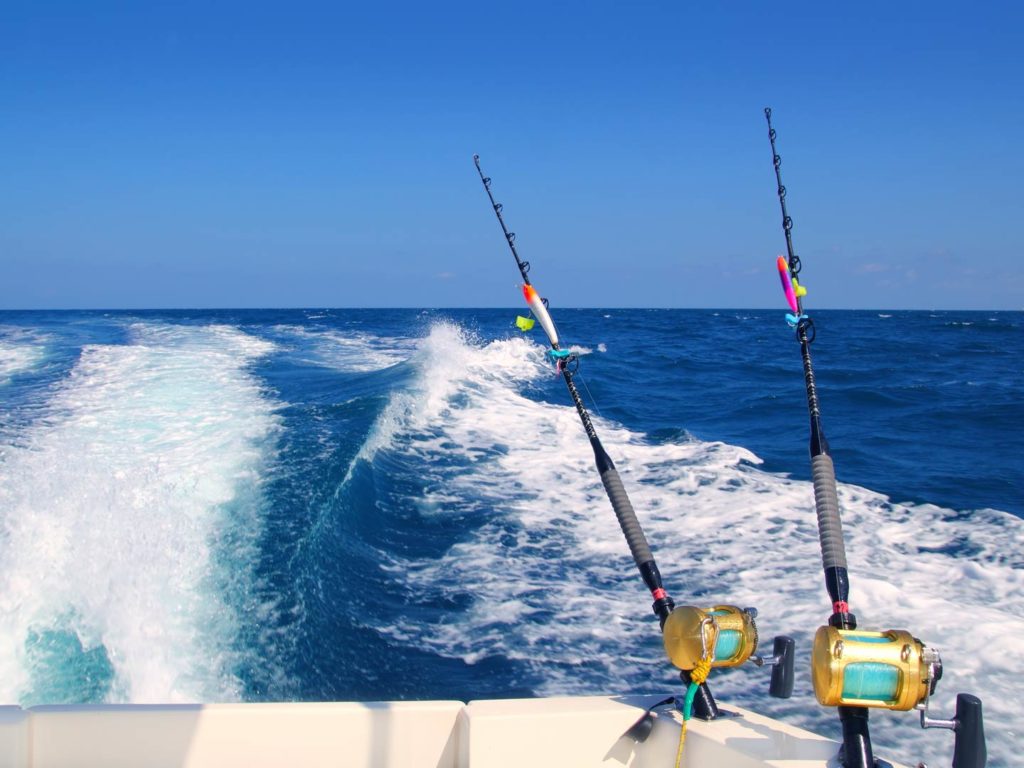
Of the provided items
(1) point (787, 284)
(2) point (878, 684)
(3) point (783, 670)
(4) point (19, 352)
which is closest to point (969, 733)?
(2) point (878, 684)

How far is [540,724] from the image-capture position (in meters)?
2.09

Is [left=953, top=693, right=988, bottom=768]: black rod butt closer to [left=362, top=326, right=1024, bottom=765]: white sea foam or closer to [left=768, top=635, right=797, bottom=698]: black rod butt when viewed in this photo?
[left=768, top=635, right=797, bottom=698]: black rod butt

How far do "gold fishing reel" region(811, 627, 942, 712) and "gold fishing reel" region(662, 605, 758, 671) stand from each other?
12.9 inches

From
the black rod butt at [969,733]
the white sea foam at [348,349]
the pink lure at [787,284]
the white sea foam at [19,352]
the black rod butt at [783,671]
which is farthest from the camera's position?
the white sea foam at [348,349]

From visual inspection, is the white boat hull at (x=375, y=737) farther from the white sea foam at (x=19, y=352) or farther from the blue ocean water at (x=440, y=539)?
the white sea foam at (x=19, y=352)

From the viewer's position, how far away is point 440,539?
A: 5.40 m

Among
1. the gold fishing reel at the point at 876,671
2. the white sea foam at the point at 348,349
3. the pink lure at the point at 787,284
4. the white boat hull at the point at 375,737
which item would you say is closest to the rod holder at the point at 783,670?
the white boat hull at the point at 375,737

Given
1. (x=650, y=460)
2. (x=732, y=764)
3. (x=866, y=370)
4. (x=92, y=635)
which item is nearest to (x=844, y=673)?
(x=732, y=764)

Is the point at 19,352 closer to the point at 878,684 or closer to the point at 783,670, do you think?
the point at 783,670

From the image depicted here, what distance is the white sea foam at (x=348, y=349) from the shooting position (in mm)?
14133

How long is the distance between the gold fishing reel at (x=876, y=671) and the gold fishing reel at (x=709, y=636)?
328 millimetres

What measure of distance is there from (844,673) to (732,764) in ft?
1.63

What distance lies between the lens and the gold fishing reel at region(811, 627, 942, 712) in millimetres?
1640

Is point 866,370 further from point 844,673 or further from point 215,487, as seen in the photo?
point 844,673
